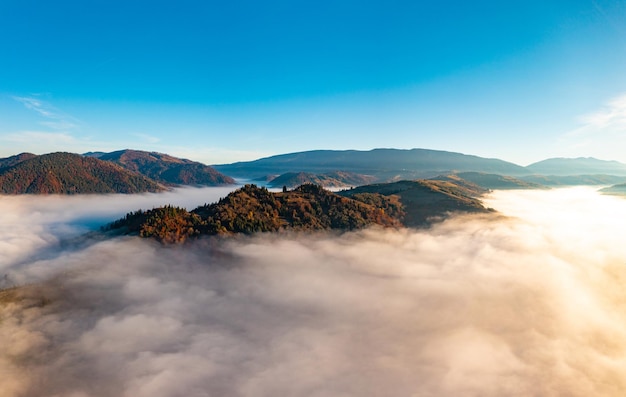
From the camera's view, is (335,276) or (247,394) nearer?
(247,394)

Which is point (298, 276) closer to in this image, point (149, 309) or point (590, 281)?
point (149, 309)

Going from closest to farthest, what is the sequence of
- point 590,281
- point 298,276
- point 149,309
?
point 149,309 < point 298,276 < point 590,281

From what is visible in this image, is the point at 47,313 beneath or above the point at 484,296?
above

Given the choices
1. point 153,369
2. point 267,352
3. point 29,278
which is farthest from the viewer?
point 29,278

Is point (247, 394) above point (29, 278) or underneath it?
underneath

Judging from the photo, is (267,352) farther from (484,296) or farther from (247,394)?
(484,296)

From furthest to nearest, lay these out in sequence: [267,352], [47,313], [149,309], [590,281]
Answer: [590,281]
[149,309]
[47,313]
[267,352]

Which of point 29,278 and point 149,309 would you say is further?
point 29,278

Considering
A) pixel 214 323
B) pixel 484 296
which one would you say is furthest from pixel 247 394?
pixel 484 296

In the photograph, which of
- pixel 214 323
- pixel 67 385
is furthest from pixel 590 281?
pixel 67 385
